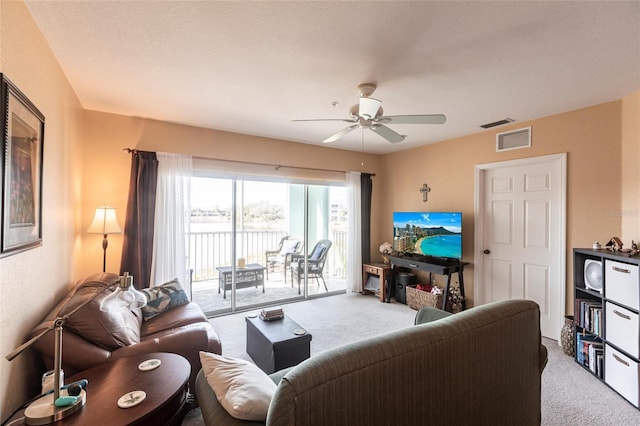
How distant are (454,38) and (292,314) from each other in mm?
3544

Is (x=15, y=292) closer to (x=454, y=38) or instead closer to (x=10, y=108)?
(x=10, y=108)

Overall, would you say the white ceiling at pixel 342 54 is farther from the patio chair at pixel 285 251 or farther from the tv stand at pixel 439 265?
the patio chair at pixel 285 251

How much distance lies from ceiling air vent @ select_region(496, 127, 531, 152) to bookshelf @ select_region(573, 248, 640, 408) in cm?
137

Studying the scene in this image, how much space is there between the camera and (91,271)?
321cm

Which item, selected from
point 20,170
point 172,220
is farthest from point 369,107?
point 172,220

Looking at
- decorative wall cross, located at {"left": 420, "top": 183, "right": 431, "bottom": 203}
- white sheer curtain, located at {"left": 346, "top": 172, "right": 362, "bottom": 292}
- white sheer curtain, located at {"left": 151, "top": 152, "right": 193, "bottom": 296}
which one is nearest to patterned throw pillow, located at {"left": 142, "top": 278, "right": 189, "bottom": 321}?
white sheer curtain, located at {"left": 151, "top": 152, "right": 193, "bottom": 296}

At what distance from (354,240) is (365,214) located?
53cm

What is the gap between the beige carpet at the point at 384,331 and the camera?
2.00 metres

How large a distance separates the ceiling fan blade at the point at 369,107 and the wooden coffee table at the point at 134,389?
2.09 meters

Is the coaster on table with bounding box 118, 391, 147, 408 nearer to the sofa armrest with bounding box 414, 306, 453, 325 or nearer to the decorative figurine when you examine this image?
the sofa armrest with bounding box 414, 306, 453, 325

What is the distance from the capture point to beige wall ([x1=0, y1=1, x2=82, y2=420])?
1377mm

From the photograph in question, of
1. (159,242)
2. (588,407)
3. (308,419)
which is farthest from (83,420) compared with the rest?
(588,407)

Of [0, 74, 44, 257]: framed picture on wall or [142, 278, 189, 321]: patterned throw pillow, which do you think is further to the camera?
[142, 278, 189, 321]: patterned throw pillow

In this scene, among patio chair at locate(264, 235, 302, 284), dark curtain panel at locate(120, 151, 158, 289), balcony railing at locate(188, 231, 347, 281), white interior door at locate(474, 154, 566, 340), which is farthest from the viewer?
patio chair at locate(264, 235, 302, 284)
